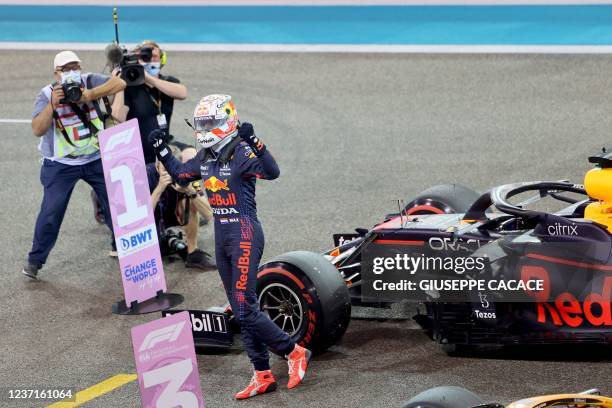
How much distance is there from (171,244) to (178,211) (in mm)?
354

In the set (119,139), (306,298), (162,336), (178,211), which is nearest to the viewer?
(162,336)

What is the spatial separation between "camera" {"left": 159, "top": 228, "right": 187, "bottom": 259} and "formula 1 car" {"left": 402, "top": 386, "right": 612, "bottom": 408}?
546cm

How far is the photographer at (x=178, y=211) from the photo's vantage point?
1175cm

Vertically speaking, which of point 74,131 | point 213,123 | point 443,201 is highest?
point 213,123

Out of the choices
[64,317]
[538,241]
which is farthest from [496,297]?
[64,317]

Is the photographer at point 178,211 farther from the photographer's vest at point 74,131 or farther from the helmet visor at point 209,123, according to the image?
the helmet visor at point 209,123

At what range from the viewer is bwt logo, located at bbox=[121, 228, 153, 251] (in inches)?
415

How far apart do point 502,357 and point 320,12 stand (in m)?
14.7

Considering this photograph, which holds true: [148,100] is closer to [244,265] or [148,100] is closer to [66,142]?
[66,142]

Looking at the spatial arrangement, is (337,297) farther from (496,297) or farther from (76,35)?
(76,35)

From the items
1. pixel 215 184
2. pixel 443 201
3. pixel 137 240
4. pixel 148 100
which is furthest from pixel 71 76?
pixel 443 201

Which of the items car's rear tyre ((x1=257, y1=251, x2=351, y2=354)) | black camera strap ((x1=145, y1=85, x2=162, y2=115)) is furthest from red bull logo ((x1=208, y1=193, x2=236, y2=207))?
black camera strap ((x1=145, y1=85, x2=162, y2=115))

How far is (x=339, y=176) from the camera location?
14211 millimetres

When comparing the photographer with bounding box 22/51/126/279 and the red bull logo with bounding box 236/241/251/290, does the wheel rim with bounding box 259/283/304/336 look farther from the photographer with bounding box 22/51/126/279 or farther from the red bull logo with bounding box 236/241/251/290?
the photographer with bounding box 22/51/126/279
